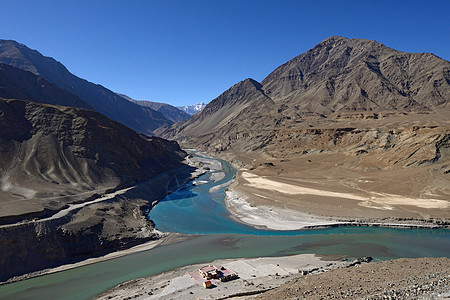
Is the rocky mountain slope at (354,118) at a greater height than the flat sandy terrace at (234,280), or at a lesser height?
greater

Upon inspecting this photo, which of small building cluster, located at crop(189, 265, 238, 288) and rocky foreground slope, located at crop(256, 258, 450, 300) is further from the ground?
rocky foreground slope, located at crop(256, 258, 450, 300)

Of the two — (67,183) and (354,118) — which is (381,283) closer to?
(67,183)

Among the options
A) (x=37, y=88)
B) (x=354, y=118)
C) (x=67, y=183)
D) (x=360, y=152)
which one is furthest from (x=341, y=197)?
(x=37, y=88)

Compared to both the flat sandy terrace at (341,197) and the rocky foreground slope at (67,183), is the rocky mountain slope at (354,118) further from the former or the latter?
the rocky foreground slope at (67,183)

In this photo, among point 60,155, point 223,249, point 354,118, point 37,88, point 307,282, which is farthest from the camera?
point 354,118

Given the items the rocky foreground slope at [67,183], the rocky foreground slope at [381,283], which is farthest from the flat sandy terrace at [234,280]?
the rocky foreground slope at [67,183]

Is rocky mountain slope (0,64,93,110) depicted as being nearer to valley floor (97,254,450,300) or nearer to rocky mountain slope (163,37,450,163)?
rocky mountain slope (163,37,450,163)

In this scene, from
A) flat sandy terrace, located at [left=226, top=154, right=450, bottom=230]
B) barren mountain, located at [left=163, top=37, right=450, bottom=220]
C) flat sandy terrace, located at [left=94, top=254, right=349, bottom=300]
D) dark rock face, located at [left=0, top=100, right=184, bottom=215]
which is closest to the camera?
flat sandy terrace, located at [left=94, top=254, right=349, bottom=300]

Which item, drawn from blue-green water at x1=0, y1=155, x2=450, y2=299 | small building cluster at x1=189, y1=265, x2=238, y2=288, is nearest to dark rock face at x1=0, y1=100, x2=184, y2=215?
blue-green water at x1=0, y1=155, x2=450, y2=299

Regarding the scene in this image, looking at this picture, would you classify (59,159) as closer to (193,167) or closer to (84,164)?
(84,164)
